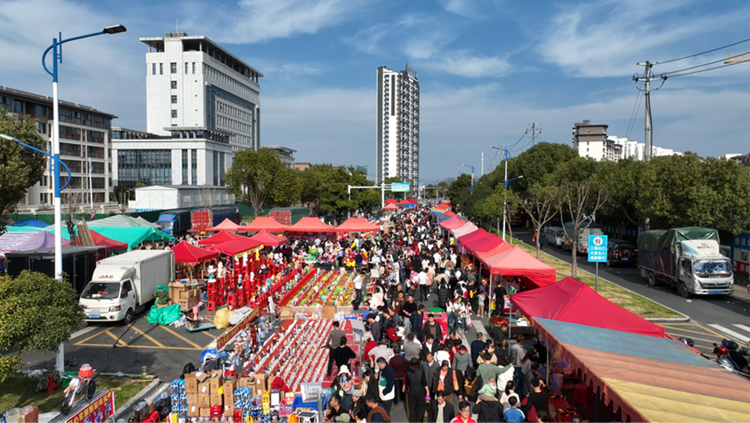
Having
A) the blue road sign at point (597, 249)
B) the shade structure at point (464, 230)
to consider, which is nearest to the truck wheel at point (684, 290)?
the blue road sign at point (597, 249)

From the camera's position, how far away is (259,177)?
4919cm

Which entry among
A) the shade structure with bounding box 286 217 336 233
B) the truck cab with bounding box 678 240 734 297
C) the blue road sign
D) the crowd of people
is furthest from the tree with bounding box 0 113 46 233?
the truck cab with bounding box 678 240 734 297

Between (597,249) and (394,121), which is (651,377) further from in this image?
(394,121)

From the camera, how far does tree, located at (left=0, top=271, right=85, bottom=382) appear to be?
8016 mm

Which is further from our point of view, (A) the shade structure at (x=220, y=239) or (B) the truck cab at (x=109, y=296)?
(A) the shade structure at (x=220, y=239)

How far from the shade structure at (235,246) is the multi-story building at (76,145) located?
4352cm

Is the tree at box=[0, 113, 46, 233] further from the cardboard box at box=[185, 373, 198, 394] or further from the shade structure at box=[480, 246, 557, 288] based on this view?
the shade structure at box=[480, 246, 557, 288]

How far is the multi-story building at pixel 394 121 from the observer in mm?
172500

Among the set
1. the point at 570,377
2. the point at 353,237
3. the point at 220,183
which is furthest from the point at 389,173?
the point at 570,377

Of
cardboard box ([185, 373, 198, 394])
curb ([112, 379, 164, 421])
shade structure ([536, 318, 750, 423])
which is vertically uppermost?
shade structure ([536, 318, 750, 423])

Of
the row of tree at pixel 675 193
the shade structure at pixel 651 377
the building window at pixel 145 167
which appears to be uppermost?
the building window at pixel 145 167

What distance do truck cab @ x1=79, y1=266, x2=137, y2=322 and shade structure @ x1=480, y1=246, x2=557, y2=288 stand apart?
12.5 m

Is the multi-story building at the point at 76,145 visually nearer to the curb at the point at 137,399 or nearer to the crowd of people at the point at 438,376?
the curb at the point at 137,399

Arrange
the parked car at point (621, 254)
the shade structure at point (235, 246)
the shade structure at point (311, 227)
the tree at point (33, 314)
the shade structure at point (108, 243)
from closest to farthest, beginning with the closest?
the tree at point (33, 314)
the shade structure at point (235, 246)
the shade structure at point (108, 243)
the parked car at point (621, 254)
the shade structure at point (311, 227)
